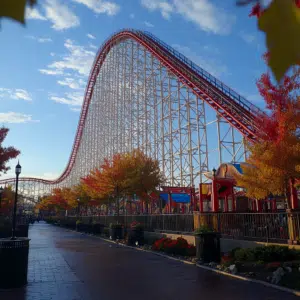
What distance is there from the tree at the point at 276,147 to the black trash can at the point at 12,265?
298 inches

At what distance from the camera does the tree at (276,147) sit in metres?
10.7

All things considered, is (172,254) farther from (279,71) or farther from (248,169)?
(279,71)

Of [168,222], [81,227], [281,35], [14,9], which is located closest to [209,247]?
[168,222]

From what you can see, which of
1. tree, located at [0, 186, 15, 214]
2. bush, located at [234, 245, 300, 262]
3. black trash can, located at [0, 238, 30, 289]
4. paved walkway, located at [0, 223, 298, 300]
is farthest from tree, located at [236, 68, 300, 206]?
tree, located at [0, 186, 15, 214]

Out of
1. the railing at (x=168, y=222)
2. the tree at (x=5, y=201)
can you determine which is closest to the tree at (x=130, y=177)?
the railing at (x=168, y=222)

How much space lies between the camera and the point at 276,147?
10766mm

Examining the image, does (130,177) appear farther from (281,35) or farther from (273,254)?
(281,35)

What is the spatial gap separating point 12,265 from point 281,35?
7732 mm

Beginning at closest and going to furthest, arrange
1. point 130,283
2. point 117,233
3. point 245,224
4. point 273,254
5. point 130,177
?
point 130,283, point 273,254, point 245,224, point 117,233, point 130,177

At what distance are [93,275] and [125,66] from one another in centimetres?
2928

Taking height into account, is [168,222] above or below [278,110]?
below

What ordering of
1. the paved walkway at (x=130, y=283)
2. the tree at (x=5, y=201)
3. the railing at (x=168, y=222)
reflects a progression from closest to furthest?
the paved walkway at (x=130, y=283) < the railing at (x=168, y=222) < the tree at (x=5, y=201)

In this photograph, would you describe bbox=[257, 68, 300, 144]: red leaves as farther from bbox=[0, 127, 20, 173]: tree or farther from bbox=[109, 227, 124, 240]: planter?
bbox=[0, 127, 20, 173]: tree

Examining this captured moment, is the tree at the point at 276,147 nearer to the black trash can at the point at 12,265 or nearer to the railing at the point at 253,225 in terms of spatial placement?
the railing at the point at 253,225
